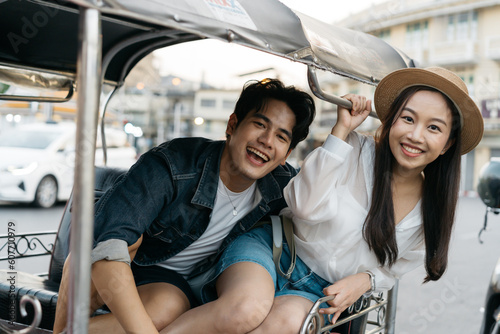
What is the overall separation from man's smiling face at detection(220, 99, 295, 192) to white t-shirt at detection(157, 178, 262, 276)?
0.05m

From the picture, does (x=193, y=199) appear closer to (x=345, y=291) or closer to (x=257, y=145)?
(x=257, y=145)

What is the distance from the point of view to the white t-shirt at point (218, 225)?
2.22 m

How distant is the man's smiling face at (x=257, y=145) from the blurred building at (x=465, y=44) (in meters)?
19.7

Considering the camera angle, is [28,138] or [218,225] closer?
[218,225]

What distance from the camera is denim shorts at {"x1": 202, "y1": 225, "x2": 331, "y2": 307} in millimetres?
2098

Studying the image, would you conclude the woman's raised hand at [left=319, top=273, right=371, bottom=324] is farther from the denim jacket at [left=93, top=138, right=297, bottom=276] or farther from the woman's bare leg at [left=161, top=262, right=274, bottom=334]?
the denim jacket at [left=93, top=138, right=297, bottom=276]

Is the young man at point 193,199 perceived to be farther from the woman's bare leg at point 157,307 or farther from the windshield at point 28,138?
the windshield at point 28,138

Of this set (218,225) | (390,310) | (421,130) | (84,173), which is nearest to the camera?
(84,173)

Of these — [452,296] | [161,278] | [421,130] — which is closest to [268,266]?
[161,278]

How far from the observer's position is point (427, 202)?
222 cm

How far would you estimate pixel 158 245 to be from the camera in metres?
2.20

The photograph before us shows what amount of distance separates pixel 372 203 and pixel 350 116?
0.39 meters

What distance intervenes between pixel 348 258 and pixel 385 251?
0.16 m

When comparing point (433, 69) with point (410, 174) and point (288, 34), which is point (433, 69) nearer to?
point (410, 174)
